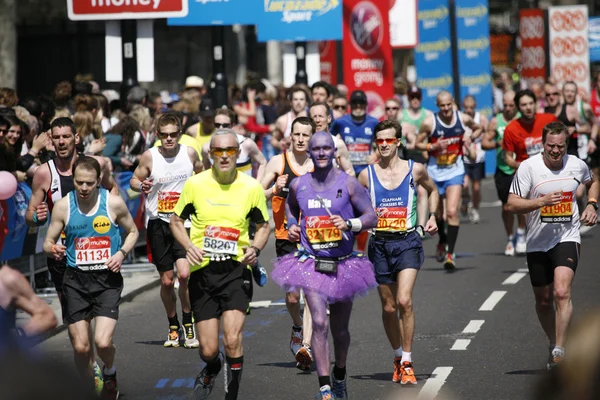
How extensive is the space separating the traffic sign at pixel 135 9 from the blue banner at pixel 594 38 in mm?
29443

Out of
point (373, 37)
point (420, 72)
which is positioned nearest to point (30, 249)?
point (373, 37)

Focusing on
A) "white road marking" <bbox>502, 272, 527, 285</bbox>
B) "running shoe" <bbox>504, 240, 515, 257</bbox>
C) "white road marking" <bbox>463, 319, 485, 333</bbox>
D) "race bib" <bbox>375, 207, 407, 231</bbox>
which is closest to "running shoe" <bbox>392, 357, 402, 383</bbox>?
"race bib" <bbox>375, 207, 407, 231</bbox>

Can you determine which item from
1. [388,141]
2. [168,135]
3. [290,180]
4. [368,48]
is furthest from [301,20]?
[388,141]

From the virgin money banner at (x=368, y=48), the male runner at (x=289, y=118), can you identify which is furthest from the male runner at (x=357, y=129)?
the virgin money banner at (x=368, y=48)

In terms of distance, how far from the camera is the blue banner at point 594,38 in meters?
40.8

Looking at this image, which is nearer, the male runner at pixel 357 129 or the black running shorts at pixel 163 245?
the black running shorts at pixel 163 245

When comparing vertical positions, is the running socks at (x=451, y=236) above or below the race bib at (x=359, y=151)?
below

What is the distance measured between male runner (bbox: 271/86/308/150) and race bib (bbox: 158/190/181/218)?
7.50ft

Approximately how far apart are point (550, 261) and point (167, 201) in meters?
3.11

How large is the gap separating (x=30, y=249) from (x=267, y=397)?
494 cm

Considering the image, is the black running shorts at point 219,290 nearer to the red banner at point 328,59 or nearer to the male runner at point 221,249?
the male runner at point 221,249

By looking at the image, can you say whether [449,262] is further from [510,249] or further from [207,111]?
[207,111]

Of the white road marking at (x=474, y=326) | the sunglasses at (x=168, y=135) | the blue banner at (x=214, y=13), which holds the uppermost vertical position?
the blue banner at (x=214, y=13)

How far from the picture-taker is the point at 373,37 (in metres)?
24.0
